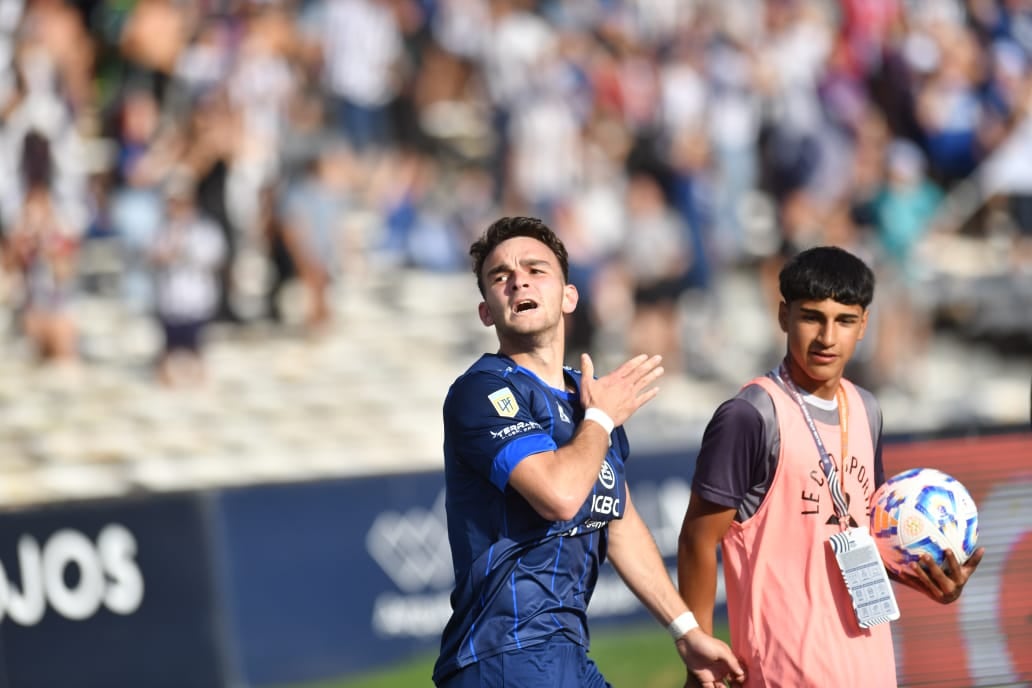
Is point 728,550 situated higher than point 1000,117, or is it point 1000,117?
point 1000,117

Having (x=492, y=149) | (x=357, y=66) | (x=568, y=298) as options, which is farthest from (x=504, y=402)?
(x=357, y=66)

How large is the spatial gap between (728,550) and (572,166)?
10797 mm

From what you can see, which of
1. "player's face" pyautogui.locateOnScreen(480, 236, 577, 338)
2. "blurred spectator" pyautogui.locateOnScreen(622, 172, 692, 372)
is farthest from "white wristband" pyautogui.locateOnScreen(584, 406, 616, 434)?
"blurred spectator" pyautogui.locateOnScreen(622, 172, 692, 372)

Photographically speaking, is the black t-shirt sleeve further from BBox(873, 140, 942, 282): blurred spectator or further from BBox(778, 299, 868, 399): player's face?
BBox(873, 140, 942, 282): blurred spectator

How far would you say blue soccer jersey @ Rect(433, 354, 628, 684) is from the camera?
4160 millimetres

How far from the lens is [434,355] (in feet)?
49.5

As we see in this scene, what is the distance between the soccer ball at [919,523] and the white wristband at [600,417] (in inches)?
38.4

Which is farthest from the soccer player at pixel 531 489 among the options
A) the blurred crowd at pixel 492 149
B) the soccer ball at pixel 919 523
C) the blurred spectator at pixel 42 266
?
the blurred spectator at pixel 42 266

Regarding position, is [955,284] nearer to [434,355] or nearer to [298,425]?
[434,355]

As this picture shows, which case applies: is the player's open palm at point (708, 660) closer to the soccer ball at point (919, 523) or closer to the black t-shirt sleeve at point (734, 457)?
the black t-shirt sleeve at point (734, 457)

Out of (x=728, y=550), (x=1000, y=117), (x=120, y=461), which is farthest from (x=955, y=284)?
(x=728, y=550)

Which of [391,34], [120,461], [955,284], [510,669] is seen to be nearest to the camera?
[510,669]

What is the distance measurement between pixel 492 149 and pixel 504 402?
440 inches

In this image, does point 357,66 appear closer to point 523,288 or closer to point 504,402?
point 523,288
